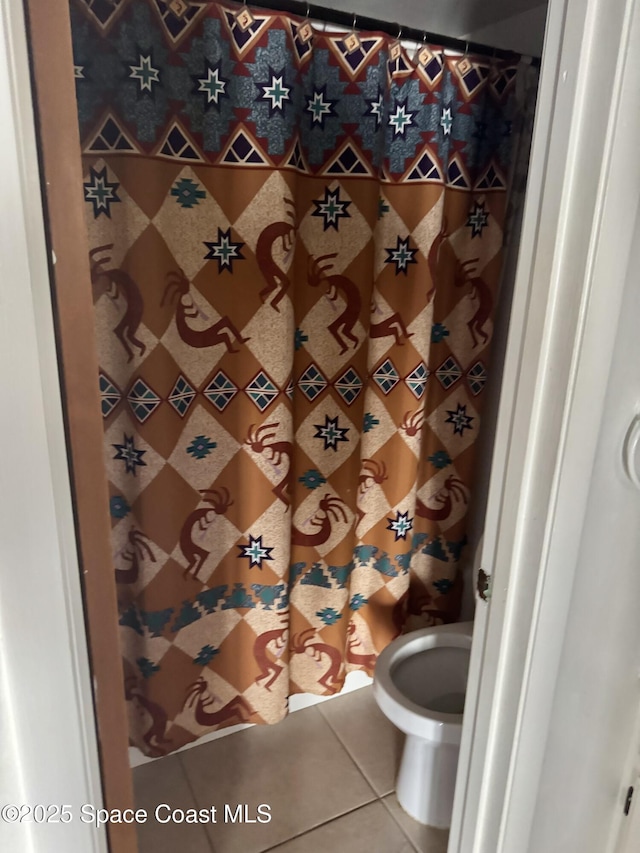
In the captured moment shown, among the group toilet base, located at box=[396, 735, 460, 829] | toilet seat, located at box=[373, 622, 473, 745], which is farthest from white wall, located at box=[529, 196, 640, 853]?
toilet base, located at box=[396, 735, 460, 829]

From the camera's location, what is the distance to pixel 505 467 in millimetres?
880

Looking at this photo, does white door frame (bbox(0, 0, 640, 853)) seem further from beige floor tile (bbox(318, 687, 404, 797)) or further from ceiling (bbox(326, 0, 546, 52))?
ceiling (bbox(326, 0, 546, 52))

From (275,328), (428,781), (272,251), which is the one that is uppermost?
(272,251)

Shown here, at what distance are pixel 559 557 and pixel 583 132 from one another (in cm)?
55

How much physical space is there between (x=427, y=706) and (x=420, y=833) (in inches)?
11.4

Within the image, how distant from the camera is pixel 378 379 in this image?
1.62 metres

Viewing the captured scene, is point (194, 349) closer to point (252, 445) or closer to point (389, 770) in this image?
point (252, 445)

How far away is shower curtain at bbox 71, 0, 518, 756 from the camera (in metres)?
1.23

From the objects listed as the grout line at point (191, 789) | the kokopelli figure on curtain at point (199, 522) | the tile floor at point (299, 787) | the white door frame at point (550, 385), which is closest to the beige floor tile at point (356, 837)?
the tile floor at point (299, 787)

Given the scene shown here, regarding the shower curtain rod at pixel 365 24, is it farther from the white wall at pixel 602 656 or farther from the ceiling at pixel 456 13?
the white wall at pixel 602 656

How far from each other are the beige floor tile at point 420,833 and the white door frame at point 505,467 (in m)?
0.41

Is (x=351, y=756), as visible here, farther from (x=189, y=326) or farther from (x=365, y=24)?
(x=365, y=24)

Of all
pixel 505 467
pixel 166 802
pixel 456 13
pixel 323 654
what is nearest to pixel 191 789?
pixel 166 802

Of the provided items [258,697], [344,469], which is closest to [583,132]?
[344,469]
